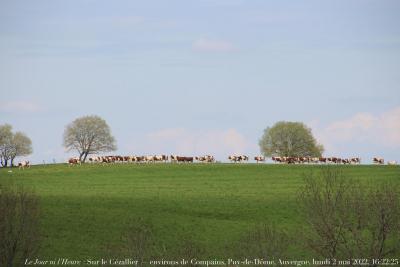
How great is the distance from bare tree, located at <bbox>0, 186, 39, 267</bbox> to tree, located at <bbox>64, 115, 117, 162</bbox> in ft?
320

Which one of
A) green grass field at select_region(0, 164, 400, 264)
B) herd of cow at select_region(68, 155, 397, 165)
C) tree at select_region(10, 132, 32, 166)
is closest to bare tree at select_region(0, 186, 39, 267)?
green grass field at select_region(0, 164, 400, 264)

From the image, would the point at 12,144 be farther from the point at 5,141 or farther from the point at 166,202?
the point at 166,202

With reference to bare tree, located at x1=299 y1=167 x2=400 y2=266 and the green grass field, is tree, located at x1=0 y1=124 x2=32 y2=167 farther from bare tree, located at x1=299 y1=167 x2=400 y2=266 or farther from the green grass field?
bare tree, located at x1=299 y1=167 x2=400 y2=266

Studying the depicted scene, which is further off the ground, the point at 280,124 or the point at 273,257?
the point at 280,124

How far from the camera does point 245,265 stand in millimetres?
43094

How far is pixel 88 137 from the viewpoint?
144 m

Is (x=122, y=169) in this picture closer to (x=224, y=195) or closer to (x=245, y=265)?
(x=224, y=195)

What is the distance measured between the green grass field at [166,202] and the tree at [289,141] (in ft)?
139

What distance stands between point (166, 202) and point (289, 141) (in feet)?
265

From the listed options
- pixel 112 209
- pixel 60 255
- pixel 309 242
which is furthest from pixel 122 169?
pixel 309 242

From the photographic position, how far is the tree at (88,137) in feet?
471

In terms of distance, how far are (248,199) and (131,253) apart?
1218 inches

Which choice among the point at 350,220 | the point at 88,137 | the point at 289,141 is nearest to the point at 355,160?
the point at 289,141

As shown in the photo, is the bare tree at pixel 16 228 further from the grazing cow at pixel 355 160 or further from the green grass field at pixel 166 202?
the grazing cow at pixel 355 160
